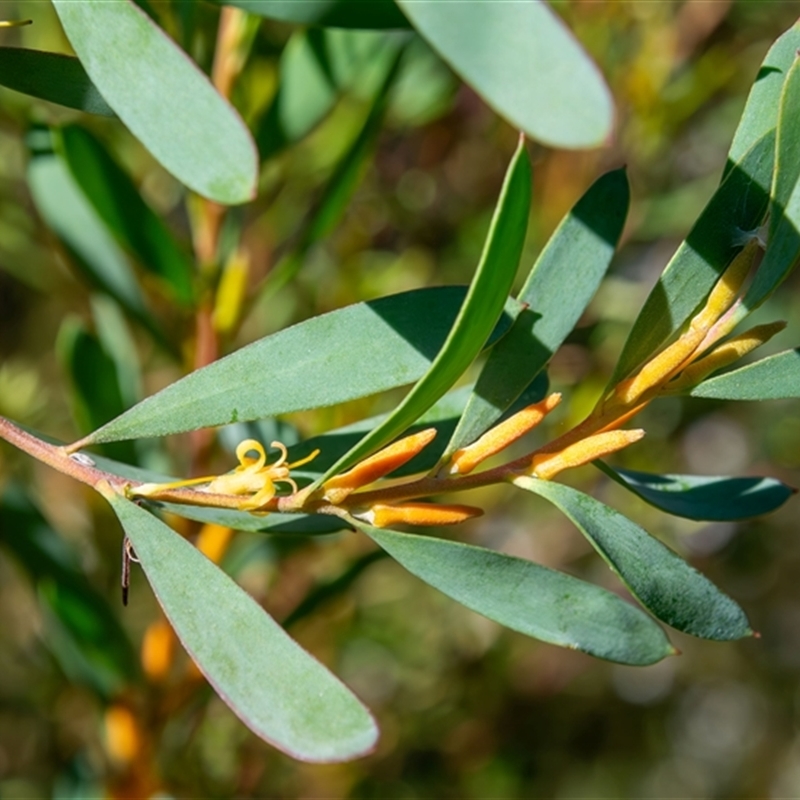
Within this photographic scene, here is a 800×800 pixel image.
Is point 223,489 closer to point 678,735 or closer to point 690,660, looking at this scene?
point 690,660

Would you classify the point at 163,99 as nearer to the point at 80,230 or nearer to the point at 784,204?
the point at 784,204

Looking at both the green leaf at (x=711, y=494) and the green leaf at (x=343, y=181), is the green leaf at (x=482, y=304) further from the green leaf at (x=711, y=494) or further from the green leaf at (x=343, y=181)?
the green leaf at (x=343, y=181)

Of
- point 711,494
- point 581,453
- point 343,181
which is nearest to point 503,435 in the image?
point 581,453

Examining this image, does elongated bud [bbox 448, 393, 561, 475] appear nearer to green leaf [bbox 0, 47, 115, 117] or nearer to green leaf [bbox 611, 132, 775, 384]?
green leaf [bbox 611, 132, 775, 384]

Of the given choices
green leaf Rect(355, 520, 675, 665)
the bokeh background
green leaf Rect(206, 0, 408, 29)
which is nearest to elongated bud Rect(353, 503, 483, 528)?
green leaf Rect(355, 520, 675, 665)

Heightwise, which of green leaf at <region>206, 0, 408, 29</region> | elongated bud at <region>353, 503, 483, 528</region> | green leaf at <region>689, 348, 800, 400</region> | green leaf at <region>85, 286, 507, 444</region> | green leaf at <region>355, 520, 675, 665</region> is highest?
green leaf at <region>206, 0, 408, 29</region>

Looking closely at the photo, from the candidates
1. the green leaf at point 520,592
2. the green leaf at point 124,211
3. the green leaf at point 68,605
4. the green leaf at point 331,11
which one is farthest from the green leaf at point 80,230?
the green leaf at point 520,592
